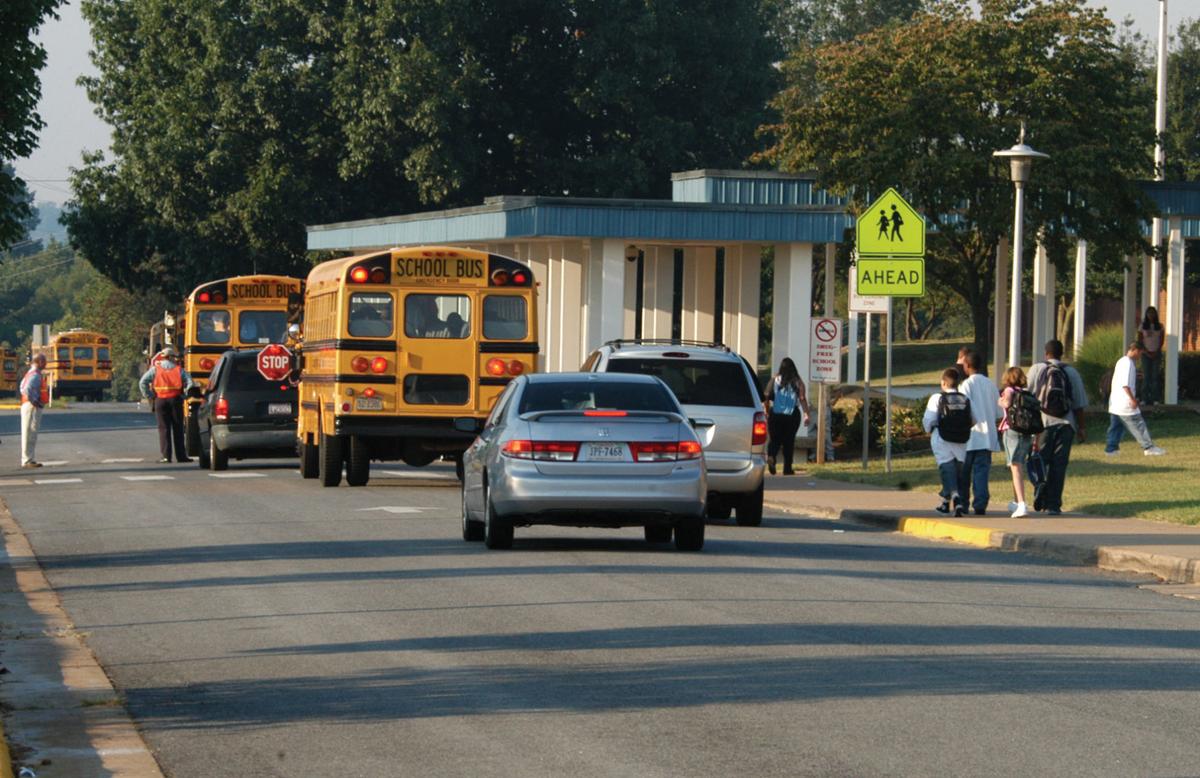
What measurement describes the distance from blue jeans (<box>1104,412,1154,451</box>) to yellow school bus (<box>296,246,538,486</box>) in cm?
934

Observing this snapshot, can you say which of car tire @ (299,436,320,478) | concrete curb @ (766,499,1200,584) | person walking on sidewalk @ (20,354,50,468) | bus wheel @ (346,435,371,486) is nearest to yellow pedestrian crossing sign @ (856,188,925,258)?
concrete curb @ (766,499,1200,584)

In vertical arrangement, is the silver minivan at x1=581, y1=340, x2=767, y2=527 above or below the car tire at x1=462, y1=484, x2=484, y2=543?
above

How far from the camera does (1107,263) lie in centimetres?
3903

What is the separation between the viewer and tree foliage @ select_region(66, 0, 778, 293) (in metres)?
60.8

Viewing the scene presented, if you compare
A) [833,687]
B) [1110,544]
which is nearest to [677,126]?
[1110,544]

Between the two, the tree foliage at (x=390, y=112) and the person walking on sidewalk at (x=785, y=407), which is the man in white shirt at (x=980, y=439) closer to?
the person walking on sidewalk at (x=785, y=407)

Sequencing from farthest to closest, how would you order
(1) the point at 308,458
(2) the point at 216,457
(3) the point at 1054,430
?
1. (2) the point at 216,457
2. (1) the point at 308,458
3. (3) the point at 1054,430

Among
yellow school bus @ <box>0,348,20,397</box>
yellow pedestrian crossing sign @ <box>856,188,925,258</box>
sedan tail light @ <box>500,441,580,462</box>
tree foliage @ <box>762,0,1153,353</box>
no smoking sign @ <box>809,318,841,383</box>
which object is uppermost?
tree foliage @ <box>762,0,1153,353</box>

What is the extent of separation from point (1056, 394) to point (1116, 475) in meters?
5.71

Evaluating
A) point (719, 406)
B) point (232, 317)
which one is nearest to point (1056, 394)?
point (719, 406)

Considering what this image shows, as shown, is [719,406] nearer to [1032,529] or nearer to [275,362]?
[1032,529]

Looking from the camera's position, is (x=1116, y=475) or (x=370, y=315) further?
(x=1116, y=475)

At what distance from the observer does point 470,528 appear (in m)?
18.3

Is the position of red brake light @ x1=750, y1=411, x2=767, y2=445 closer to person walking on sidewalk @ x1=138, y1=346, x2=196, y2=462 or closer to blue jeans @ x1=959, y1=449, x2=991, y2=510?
blue jeans @ x1=959, y1=449, x2=991, y2=510
